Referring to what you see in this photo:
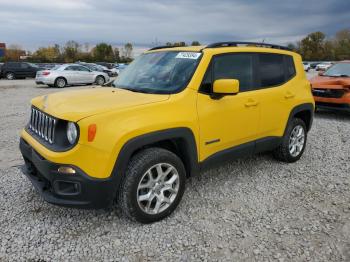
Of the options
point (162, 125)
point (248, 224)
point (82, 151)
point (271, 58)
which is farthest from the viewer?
point (271, 58)

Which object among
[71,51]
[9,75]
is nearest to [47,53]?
[71,51]

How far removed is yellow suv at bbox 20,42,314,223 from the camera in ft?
9.40

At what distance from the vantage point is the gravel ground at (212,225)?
9.50ft

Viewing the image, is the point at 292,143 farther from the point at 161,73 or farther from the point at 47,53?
the point at 47,53

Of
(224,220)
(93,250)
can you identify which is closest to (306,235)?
(224,220)

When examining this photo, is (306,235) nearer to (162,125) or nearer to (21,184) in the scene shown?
(162,125)

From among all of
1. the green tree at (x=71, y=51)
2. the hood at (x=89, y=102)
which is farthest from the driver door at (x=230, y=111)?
the green tree at (x=71, y=51)

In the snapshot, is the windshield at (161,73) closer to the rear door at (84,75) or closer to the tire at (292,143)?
the tire at (292,143)

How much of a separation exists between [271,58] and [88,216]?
3271 mm

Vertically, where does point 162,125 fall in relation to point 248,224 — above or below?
above

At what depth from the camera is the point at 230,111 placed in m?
3.83

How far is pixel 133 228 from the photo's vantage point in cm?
325

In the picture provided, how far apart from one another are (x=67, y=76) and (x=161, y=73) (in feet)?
54.1

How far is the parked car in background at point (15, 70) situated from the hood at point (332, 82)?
24.6 m
